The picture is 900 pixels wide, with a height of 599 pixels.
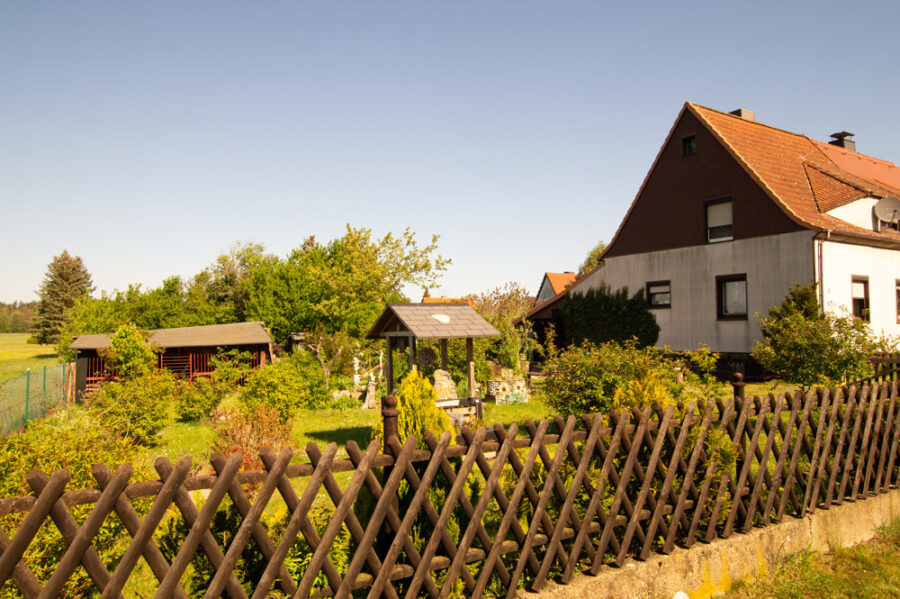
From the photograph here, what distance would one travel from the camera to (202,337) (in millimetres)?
28422

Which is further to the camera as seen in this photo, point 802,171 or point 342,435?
point 802,171

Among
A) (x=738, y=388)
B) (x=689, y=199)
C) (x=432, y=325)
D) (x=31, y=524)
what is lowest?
(x=31, y=524)

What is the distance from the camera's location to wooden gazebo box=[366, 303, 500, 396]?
45.6 ft

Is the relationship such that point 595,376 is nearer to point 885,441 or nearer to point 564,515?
point 885,441

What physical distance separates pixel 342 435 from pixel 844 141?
95.2 ft

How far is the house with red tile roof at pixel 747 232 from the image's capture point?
789 inches

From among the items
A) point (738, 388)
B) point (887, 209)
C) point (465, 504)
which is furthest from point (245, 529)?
point (887, 209)

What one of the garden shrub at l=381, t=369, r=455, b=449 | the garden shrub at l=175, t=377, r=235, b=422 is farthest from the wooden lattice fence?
the garden shrub at l=175, t=377, r=235, b=422

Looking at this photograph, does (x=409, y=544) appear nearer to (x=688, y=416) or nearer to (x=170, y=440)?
(x=688, y=416)

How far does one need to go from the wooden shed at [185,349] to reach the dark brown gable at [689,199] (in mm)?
18512

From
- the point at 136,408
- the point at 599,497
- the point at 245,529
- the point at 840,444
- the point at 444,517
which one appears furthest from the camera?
the point at 136,408

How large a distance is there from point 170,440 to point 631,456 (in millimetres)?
12823

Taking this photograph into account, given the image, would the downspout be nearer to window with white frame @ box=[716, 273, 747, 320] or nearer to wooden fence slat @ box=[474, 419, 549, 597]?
window with white frame @ box=[716, 273, 747, 320]

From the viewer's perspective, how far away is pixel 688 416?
479cm
